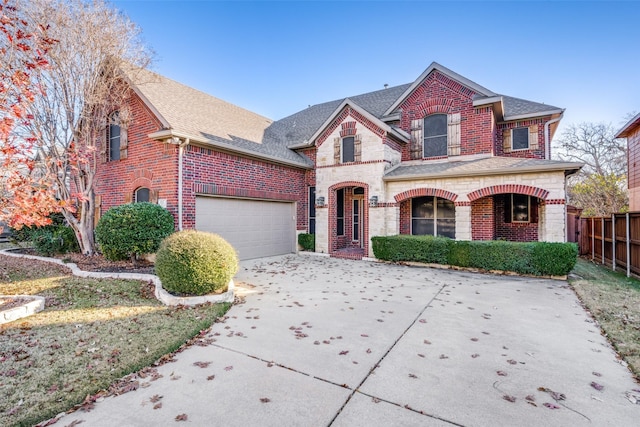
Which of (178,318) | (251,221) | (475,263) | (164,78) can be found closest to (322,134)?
(251,221)

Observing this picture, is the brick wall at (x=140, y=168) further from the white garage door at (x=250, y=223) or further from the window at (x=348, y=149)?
the window at (x=348, y=149)

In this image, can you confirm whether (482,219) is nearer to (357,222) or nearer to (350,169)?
(357,222)

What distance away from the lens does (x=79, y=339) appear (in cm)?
411

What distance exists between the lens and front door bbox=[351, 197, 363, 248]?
13.5 m

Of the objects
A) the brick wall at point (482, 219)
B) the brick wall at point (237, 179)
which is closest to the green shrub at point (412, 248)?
the brick wall at point (482, 219)

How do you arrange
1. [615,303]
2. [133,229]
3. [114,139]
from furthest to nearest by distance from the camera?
[114,139] → [133,229] → [615,303]

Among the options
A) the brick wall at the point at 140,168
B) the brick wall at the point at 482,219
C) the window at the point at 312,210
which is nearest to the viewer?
the brick wall at the point at 140,168

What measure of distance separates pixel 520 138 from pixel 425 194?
16.6ft

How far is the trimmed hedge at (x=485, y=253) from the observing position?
8.28 meters

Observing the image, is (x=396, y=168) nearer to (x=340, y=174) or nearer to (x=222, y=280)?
(x=340, y=174)

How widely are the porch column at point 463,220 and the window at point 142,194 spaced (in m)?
10.4

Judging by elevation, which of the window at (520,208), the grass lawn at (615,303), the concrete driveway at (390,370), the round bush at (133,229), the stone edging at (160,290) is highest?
the window at (520,208)

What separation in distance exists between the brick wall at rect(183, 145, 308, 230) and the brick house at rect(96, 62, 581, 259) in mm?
41

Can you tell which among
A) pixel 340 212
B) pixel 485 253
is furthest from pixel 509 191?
pixel 340 212
